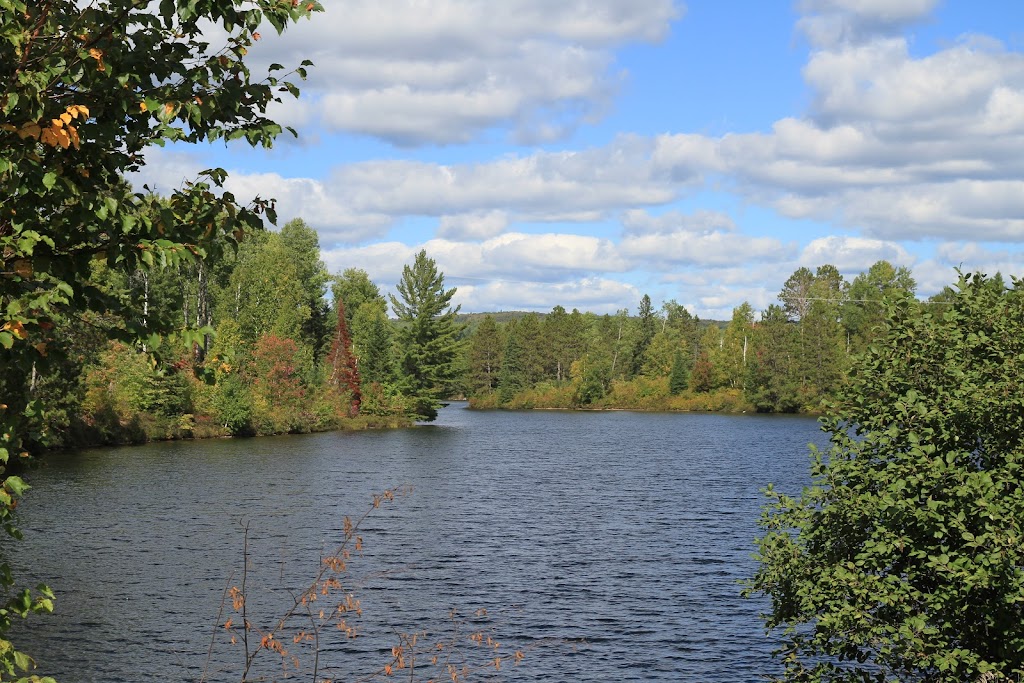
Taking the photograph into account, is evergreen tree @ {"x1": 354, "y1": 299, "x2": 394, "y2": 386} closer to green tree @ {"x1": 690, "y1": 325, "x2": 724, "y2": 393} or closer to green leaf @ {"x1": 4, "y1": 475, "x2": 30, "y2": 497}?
green tree @ {"x1": 690, "y1": 325, "x2": 724, "y2": 393}

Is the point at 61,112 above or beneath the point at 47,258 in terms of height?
above

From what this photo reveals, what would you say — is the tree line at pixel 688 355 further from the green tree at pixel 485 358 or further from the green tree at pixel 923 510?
the green tree at pixel 923 510

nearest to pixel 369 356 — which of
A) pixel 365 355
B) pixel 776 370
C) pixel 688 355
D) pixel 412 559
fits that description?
pixel 365 355

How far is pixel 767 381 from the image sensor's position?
142500 millimetres

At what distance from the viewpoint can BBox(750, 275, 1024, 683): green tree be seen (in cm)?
1471

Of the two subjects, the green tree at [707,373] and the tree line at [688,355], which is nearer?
the tree line at [688,355]

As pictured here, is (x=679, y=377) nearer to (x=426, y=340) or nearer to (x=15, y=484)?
(x=426, y=340)

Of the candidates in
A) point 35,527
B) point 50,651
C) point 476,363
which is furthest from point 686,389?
point 50,651

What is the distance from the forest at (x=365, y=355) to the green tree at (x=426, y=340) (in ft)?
0.65

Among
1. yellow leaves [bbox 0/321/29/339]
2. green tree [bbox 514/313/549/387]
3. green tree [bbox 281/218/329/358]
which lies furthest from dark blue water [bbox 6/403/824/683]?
green tree [bbox 514/313/549/387]

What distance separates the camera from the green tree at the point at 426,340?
110 metres

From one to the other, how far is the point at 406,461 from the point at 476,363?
370 feet

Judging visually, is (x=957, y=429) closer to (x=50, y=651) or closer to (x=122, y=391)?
(x=50, y=651)

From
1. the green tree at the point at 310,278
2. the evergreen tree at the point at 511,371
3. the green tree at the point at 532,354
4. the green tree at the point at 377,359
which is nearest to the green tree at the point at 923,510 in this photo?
the green tree at the point at 377,359
